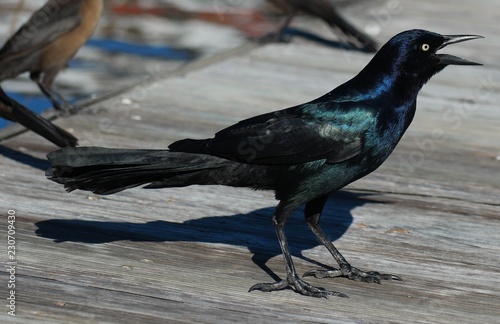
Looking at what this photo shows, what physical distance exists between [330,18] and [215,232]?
216 inches

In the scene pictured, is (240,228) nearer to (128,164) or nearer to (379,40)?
(128,164)

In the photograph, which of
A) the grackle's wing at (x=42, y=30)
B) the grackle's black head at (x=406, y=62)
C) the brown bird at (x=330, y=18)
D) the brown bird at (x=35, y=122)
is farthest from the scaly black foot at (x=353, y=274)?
the brown bird at (x=330, y=18)

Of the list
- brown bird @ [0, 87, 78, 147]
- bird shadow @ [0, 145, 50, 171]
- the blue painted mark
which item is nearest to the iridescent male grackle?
brown bird @ [0, 87, 78, 147]

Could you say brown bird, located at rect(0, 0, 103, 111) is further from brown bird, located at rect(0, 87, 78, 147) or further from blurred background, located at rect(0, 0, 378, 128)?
brown bird, located at rect(0, 87, 78, 147)

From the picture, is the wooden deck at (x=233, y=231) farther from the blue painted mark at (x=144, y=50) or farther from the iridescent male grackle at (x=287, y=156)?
the blue painted mark at (x=144, y=50)

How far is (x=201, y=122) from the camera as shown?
6285 mm

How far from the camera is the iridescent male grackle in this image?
148 inches

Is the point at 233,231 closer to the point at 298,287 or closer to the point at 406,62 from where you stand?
the point at 298,287

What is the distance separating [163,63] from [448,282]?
18.5 feet

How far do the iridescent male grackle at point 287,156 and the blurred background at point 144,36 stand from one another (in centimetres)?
329


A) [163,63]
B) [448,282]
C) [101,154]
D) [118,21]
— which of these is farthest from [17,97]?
[448,282]

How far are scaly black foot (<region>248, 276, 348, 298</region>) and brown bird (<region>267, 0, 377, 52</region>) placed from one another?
5512 mm

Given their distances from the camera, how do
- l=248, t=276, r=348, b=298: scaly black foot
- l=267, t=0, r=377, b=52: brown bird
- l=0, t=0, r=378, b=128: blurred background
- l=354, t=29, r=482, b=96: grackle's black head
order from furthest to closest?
1. l=267, t=0, r=377, b=52: brown bird
2. l=0, t=0, r=378, b=128: blurred background
3. l=354, t=29, r=482, b=96: grackle's black head
4. l=248, t=276, r=348, b=298: scaly black foot

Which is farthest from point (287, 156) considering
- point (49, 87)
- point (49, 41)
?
point (49, 41)
